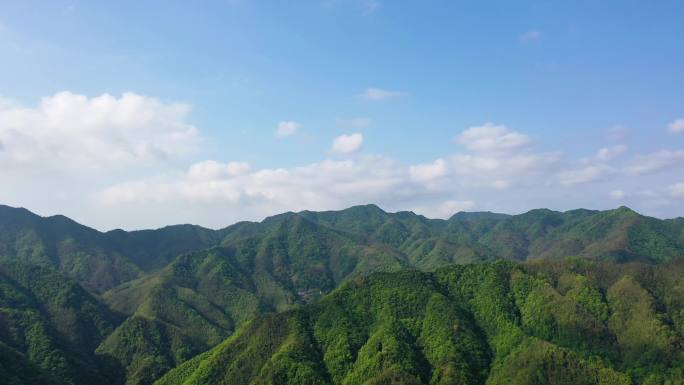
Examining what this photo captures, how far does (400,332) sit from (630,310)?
81233 mm

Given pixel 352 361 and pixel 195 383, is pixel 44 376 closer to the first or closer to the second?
pixel 195 383

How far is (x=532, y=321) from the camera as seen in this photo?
650 ft

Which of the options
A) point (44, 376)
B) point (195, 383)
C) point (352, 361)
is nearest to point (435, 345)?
point (352, 361)

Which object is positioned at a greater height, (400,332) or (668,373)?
(400,332)

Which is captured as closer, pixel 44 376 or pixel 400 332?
pixel 44 376

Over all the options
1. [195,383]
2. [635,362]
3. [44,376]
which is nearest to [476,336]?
[635,362]

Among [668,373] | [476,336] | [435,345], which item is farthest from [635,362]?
[435,345]

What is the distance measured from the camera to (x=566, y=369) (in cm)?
16600

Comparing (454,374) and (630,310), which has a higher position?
(630,310)

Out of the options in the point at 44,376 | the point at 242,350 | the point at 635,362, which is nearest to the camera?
the point at 44,376

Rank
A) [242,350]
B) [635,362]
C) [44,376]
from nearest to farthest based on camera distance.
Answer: [44,376] → [635,362] → [242,350]

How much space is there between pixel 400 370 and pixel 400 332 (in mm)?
24791

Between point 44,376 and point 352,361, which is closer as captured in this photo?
point 44,376

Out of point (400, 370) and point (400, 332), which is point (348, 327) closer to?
point (400, 332)
